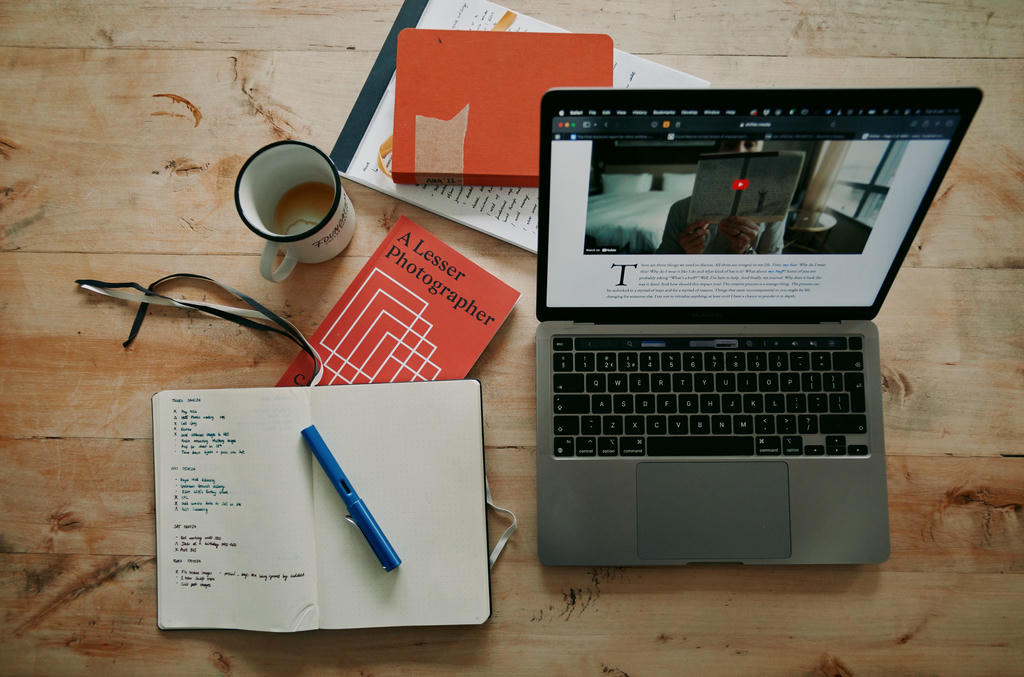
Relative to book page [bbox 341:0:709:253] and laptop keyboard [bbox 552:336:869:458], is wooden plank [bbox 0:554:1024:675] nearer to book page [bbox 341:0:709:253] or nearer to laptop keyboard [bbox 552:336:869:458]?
laptop keyboard [bbox 552:336:869:458]

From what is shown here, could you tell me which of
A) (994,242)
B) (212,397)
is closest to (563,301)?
(212,397)

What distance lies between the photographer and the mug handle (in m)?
0.63

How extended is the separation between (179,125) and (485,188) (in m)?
0.36

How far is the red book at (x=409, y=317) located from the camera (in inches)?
27.4

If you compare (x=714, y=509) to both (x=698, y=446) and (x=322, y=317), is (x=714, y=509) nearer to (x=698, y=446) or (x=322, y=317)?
(x=698, y=446)

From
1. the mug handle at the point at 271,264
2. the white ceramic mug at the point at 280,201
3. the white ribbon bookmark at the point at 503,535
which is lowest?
the white ribbon bookmark at the point at 503,535

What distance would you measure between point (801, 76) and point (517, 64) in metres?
0.33

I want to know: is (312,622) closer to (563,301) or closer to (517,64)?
(563,301)

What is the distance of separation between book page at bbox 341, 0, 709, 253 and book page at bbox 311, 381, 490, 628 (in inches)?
7.2

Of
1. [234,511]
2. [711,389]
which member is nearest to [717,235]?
[711,389]

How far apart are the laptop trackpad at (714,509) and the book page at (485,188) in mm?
292

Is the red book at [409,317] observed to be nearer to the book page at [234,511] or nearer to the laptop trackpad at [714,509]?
the book page at [234,511]

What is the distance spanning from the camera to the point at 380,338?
27.7 inches

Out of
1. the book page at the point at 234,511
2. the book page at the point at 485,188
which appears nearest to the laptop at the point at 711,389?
the book page at the point at 485,188
